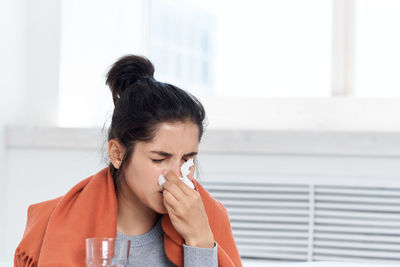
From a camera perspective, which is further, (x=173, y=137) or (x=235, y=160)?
(x=235, y=160)

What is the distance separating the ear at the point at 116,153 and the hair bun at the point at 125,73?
0.15m

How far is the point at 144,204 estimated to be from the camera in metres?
1.42

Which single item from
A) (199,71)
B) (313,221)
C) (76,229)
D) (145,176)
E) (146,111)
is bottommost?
(313,221)

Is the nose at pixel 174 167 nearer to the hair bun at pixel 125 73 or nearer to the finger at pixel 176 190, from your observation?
the finger at pixel 176 190

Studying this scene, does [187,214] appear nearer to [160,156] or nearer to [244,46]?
[160,156]

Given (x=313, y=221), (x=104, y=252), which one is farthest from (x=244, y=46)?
(x=104, y=252)

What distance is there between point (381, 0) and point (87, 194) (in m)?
1.74

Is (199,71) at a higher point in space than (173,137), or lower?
higher

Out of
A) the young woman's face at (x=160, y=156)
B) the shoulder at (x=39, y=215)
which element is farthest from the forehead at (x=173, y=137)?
the shoulder at (x=39, y=215)

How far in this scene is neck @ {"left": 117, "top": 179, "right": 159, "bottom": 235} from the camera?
4.62 ft

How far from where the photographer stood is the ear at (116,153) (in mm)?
1363

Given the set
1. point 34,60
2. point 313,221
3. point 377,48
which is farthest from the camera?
point 34,60

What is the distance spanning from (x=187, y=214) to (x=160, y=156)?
144 mm

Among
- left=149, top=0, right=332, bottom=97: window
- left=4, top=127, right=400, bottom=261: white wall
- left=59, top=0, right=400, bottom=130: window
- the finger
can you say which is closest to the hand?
the finger
